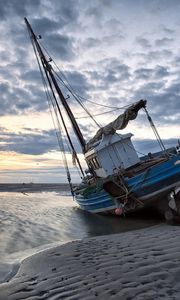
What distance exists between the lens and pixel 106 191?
18344 mm

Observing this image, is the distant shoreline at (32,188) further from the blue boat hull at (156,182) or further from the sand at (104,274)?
the sand at (104,274)

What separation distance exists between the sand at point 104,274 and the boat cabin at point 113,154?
12500 mm

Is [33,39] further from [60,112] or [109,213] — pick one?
[109,213]

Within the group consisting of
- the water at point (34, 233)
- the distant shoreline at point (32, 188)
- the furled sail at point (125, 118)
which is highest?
the distant shoreline at point (32, 188)

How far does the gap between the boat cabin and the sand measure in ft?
41.0

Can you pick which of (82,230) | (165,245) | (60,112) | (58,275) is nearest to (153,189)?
(82,230)

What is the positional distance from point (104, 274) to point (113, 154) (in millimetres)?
15710

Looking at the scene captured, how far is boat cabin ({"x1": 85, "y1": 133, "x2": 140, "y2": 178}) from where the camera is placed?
22.0m

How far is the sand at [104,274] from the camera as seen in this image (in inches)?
220

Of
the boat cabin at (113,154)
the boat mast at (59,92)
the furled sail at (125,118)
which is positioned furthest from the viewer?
the boat mast at (59,92)

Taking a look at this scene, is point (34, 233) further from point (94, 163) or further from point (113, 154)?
point (94, 163)

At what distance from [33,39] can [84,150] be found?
987 centimetres

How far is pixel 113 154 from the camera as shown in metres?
22.1

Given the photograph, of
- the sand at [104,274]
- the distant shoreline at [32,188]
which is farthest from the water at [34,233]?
the distant shoreline at [32,188]
